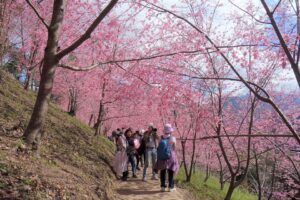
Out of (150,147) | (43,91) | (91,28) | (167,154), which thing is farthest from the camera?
(150,147)

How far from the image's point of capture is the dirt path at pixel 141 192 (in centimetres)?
893

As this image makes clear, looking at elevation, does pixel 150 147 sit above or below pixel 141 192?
above

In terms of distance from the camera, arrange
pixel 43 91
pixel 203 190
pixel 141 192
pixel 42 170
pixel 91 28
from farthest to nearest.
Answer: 1. pixel 203 190
2. pixel 141 192
3. pixel 43 91
4. pixel 42 170
5. pixel 91 28

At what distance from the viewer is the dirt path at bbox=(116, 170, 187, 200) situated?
8.93 meters

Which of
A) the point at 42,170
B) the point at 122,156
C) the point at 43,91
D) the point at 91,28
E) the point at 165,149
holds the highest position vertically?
the point at 91,28

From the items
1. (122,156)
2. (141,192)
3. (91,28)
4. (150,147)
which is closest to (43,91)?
(91,28)

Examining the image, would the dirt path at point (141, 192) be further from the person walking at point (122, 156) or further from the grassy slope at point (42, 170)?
the grassy slope at point (42, 170)

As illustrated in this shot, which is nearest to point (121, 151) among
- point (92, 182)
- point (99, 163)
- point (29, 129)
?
point (99, 163)

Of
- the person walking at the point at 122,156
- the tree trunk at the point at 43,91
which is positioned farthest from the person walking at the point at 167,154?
the tree trunk at the point at 43,91

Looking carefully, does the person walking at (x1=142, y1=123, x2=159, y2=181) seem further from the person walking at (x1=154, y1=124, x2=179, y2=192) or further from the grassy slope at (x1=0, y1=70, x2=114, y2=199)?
the person walking at (x1=154, y1=124, x2=179, y2=192)

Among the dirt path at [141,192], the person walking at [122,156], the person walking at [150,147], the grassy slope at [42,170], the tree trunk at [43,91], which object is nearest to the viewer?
the grassy slope at [42,170]

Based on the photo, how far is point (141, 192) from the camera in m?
9.42

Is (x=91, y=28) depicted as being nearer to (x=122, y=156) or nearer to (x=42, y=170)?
(x=42, y=170)

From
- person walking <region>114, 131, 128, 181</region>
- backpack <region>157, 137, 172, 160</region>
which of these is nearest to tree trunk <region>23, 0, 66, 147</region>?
backpack <region>157, 137, 172, 160</region>
